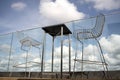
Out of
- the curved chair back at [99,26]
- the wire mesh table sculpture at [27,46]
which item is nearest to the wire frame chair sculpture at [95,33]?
the curved chair back at [99,26]

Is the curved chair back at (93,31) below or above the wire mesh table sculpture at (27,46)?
above

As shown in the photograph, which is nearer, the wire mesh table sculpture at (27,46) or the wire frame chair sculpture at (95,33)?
the wire frame chair sculpture at (95,33)

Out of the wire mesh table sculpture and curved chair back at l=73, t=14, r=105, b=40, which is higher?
curved chair back at l=73, t=14, r=105, b=40

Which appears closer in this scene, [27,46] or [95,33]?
[95,33]

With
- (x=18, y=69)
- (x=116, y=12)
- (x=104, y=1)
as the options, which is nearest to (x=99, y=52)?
(x=116, y=12)

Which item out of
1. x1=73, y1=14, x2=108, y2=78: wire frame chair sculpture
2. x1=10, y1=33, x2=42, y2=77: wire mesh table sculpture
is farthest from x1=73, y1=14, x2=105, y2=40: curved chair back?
x1=10, y1=33, x2=42, y2=77: wire mesh table sculpture

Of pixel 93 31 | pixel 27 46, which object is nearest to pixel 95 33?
pixel 93 31

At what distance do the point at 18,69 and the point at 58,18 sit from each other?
1411mm

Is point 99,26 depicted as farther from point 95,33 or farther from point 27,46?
point 27,46

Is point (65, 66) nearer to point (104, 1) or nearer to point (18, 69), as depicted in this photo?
point (18, 69)

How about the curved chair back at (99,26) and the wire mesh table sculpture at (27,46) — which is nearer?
the curved chair back at (99,26)

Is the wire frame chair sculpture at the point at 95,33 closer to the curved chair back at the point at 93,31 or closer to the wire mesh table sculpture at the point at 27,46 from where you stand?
the curved chair back at the point at 93,31

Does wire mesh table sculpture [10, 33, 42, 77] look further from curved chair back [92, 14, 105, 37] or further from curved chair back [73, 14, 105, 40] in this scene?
curved chair back [92, 14, 105, 37]

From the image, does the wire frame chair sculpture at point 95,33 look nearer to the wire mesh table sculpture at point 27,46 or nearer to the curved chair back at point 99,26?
the curved chair back at point 99,26
